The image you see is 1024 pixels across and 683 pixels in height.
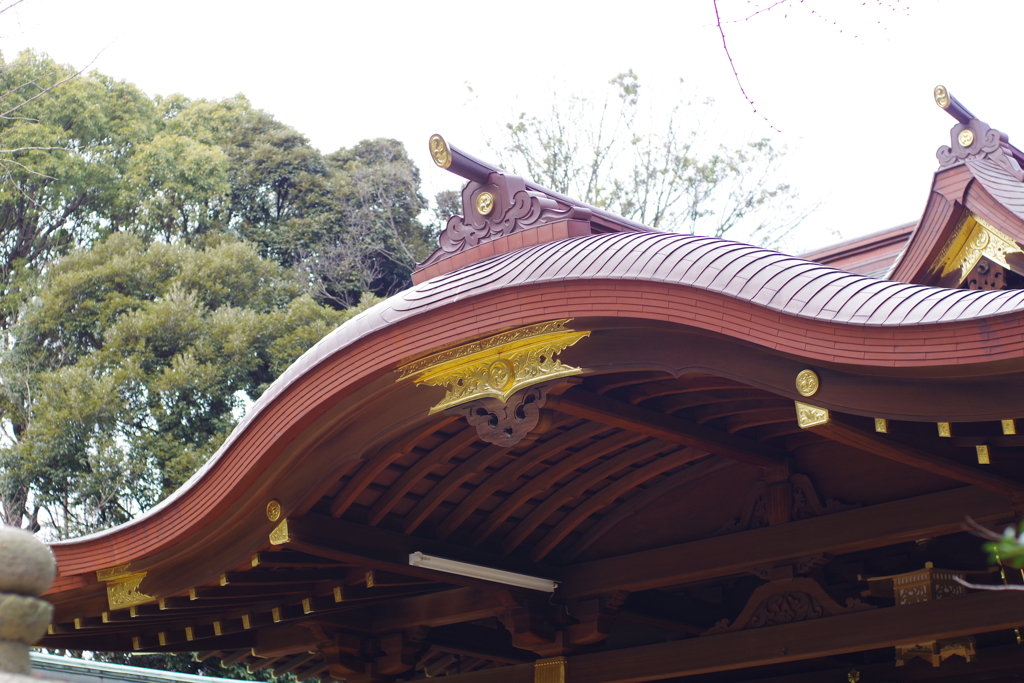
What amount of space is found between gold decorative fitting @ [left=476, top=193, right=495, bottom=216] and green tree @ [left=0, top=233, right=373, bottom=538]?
1164cm

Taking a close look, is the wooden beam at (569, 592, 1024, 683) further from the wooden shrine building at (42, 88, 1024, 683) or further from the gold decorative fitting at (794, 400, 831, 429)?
the gold decorative fitting at (794, 400, 831, 429)

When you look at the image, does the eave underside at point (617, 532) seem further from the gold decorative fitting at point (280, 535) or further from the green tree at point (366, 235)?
the green tree at point (366, 235)

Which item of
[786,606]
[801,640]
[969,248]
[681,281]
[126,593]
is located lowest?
[801,640]

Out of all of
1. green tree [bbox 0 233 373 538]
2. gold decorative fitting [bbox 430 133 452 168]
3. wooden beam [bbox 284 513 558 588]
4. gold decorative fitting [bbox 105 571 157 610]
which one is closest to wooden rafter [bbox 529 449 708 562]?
wooden beam [bbox 284 513 558 588]

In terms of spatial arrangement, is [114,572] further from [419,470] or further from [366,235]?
[366,235]

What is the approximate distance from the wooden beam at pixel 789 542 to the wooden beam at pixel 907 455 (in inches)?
10.0

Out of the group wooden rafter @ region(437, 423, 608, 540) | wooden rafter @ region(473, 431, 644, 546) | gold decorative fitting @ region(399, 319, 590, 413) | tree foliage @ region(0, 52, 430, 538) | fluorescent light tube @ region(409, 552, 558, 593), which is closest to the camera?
gold decorative fitting @ region(399, 319, 590, 413)

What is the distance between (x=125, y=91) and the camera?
21094 millimetres

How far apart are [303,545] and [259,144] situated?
20910 millimetres

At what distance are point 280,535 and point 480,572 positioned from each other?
112 centimetres

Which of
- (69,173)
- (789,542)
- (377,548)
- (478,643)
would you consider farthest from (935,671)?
(69,173)

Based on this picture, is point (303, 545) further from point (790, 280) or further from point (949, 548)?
point (949, 548)

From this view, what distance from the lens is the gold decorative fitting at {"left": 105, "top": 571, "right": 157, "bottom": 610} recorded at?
211 inches

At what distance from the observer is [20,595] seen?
2.61 m
